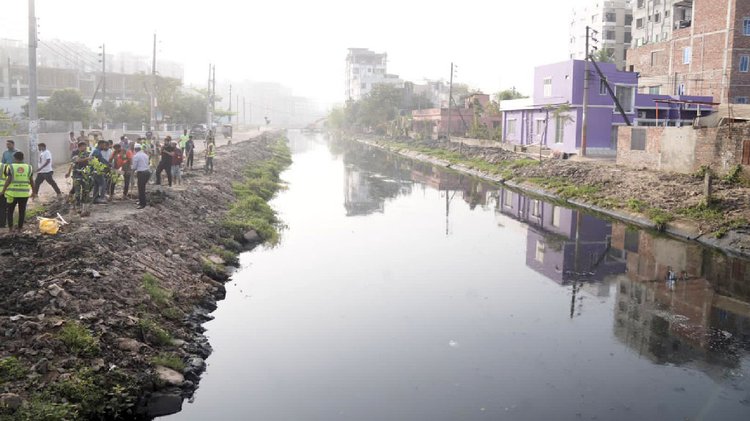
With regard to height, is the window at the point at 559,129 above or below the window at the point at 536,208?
above

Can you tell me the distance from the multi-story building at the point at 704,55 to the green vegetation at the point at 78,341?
156 feet

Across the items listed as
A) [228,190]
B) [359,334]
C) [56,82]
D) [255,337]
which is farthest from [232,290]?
[56,82]

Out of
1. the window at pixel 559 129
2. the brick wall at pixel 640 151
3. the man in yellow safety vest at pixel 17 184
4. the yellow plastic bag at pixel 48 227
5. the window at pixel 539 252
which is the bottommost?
the window at pixel 539 252

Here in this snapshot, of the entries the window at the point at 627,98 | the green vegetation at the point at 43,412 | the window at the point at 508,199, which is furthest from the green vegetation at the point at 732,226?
the window at the point at 627,98

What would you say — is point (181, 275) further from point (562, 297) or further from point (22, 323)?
point (562, 297)

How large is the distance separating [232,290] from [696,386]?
9.83 metres

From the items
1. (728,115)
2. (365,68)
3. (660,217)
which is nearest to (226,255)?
(660,217)

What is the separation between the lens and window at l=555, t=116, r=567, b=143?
4377 centimetres

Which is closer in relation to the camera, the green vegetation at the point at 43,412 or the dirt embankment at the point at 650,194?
the green vegetation at the point at 43,412

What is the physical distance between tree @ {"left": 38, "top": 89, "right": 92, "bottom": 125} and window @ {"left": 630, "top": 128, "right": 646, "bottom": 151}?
4015 centimetres

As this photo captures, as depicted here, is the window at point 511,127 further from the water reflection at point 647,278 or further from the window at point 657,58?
the water reflection at point 647,278

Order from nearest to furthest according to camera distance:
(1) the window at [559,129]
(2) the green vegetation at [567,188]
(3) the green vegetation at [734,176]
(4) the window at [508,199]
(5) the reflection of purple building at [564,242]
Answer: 1. (5) the reflection of purple building at [564,242]
2. (3) the green vegetation at [734,176]
3. (2) the green vegetation at [567,188]
4. (4) the window at [508,199]
5. (1) the window at [559,129]

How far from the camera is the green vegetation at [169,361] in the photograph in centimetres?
929

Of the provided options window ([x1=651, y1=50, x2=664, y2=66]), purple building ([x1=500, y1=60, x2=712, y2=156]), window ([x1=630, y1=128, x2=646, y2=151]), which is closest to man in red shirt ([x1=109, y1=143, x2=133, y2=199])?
window ([x1=630, y1=128, x2=646, y2=151])
